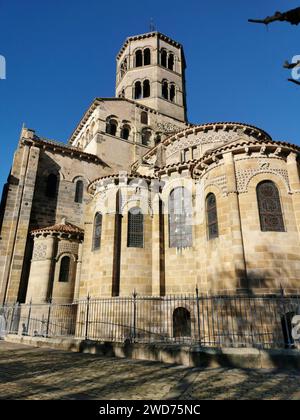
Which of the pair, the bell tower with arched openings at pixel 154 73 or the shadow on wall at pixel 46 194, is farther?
the bell tower with arched openings at pixel 154 73

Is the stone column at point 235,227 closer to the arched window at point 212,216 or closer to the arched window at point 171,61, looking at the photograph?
the arched window at point 212,216

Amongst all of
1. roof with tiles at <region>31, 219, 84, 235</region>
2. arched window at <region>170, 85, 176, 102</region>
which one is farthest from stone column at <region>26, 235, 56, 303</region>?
arched window at <region>170, 85, 176, 102</region>

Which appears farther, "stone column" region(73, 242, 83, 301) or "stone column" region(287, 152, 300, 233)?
"stone column" region(73, 242, 83, 301)

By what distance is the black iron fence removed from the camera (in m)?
11.3

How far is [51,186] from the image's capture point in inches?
934

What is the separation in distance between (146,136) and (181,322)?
2111 centimetres

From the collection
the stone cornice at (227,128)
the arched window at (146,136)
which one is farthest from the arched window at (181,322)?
the arched window at (146,136)

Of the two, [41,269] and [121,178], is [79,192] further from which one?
[121,178]

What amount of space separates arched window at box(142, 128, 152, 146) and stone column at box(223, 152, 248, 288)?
16638 millimetres

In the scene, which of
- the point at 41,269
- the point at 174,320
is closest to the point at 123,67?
the point at 41,269

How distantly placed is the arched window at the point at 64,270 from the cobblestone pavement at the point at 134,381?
38.5ft

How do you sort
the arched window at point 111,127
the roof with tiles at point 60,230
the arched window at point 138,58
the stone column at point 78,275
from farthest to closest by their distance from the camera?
the arched window at point 138,58, the arched window at point 111,127, the roof with tiles at point 60,230, the stone column at point 78,275

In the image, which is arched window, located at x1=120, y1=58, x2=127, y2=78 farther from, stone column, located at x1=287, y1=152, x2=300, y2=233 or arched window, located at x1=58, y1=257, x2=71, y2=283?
stone column, located at x1=287, y1=152, x2=300, y2=233

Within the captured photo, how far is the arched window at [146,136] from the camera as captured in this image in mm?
30156
